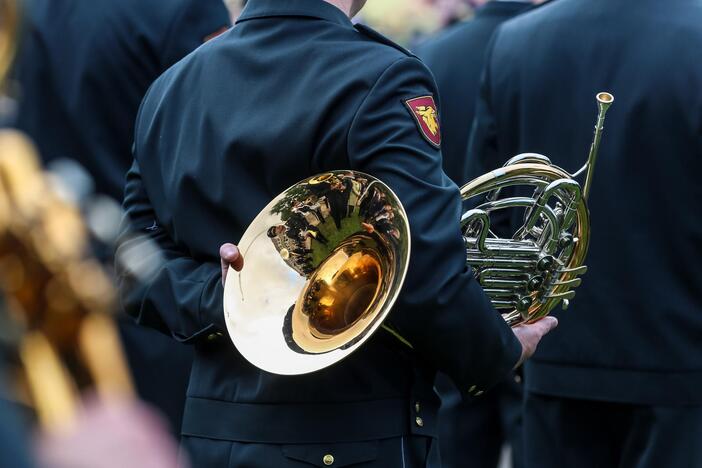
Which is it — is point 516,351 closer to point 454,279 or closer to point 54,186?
point 454,279

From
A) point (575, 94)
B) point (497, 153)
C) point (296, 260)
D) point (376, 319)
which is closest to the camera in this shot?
point (376, 319)

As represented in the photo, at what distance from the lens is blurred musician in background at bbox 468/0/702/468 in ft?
11.8

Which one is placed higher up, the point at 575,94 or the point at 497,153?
the point at 575,94

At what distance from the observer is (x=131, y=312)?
2865 mm

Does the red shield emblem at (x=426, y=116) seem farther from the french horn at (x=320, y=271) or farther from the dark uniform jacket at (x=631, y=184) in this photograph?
the dark uniform jacket at (x=631, y=184)

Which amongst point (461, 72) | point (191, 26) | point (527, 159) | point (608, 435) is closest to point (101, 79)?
point (191, 26)

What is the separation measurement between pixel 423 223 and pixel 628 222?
1.31m

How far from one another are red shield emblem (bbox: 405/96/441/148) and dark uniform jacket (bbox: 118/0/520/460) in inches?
0.5

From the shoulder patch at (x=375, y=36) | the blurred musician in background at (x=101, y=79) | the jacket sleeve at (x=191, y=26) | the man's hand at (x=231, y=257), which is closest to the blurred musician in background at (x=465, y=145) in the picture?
the jacket sleeve at (x=191, y=26)

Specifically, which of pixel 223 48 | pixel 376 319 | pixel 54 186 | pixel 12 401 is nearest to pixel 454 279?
pixel 376 319

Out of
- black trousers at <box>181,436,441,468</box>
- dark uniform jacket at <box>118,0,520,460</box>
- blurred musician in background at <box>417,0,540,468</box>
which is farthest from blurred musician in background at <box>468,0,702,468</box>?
black trousers at <box>181,436,441,468</box>

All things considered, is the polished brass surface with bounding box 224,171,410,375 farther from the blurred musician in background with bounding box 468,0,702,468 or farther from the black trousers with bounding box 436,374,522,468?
the black trousers with bounding box 436,374,522,468

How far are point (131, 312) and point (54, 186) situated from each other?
5.28 feet

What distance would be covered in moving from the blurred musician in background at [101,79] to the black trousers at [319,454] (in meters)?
0.96
